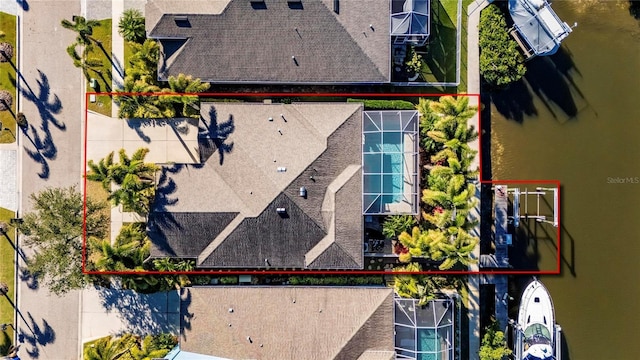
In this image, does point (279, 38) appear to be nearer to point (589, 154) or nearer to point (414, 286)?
point (414, 286)

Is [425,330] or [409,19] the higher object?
[409,19]

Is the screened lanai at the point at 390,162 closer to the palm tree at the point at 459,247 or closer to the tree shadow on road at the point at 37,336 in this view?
the palm tree at the point at 459,247

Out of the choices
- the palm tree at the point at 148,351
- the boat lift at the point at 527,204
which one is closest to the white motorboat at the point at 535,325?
the boat lift at the point at 527,204

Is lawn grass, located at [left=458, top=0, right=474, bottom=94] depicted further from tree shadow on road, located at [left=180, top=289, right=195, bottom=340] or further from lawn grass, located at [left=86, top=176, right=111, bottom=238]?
lawn grass, located at [left=86, top=176, right=111, bottom=238]

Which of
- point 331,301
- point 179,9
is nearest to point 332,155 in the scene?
point 331,301

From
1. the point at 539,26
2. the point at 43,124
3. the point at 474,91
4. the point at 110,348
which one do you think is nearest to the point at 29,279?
the point at 110,348

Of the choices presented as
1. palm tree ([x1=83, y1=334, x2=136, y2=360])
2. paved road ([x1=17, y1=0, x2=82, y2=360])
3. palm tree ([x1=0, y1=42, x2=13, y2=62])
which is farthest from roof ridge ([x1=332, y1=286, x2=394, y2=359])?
palm tree ([x1=0, y1=42, x2=13, y2=62])

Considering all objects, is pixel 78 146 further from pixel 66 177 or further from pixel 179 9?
pixel 179 9
